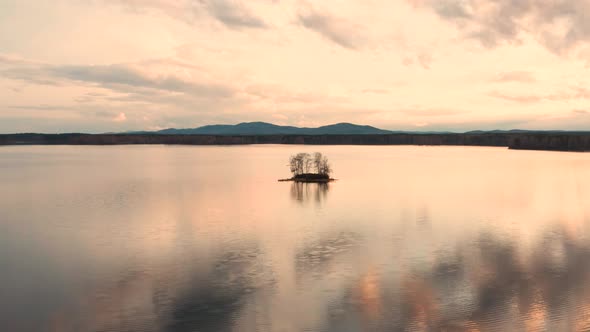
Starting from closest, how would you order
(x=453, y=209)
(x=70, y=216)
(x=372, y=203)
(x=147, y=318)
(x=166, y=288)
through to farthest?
1. (x=147, y=318)
2. (x=166, y=288)
3. (x=70, y=216)
4. (x=453, y=209)
5. (x=372, y=203)

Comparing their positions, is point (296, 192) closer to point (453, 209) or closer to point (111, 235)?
point (453, 209)

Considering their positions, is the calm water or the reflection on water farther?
the reflection on water

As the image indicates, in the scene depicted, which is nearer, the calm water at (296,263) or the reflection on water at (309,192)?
the calm water at (296,263)

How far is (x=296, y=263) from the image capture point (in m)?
34.7

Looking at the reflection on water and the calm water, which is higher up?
the calm water

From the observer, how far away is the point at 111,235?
4534 centimetres

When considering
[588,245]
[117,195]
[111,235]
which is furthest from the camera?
[117,195]

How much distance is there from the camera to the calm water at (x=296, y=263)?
24.5 m

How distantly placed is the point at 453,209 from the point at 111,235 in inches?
1404

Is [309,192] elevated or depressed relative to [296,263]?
depressed

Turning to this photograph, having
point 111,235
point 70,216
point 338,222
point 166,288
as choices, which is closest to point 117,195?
point 70,216

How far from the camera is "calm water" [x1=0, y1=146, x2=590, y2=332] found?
965 inches

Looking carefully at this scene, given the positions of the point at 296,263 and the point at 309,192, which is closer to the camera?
the point at 296,263

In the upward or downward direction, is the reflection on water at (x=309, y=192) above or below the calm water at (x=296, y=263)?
below
